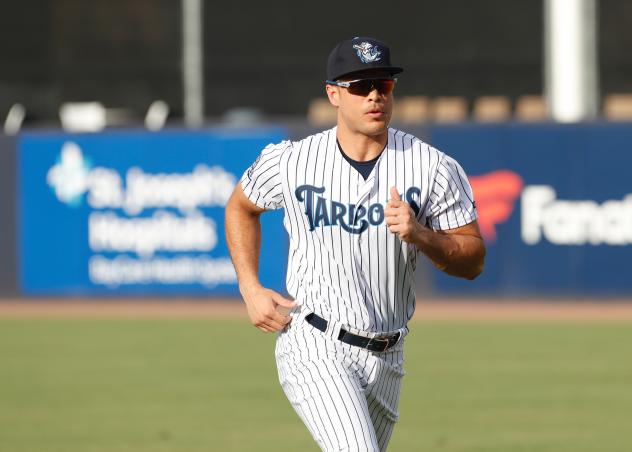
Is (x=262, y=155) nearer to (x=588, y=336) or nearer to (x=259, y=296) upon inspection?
(x=259, y=296)

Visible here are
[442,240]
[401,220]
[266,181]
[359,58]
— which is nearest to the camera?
[401,220]

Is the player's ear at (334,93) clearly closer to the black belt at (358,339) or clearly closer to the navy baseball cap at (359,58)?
the navy baseball cap at (359,58)

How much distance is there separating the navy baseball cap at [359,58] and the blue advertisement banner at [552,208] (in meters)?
12.7

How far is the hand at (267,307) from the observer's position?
20.1 feet

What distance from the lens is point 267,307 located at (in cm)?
613

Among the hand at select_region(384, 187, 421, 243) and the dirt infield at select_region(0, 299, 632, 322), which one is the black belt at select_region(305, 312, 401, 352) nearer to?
the hand at select_region(384, 187, 421, 243)

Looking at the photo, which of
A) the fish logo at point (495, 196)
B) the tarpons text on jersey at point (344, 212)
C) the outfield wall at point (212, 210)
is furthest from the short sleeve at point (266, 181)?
the fish logo at point (495, 196)

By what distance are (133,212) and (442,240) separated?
14068 mm

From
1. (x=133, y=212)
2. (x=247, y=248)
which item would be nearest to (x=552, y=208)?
(x=133, y=212)

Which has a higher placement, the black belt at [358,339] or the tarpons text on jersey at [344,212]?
the tarpons text on jersey at [344,212]

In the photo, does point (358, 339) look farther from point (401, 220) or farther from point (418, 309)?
point (418, 309)

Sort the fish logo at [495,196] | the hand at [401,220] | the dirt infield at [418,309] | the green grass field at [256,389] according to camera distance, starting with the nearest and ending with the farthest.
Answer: the hand at [401,220] → the green grass field at [256,389] → the dirt infield at [418,309] → the fish logo at [495,196]

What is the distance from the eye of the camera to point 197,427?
10344 mm

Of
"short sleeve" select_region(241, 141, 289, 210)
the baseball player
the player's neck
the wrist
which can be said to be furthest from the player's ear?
the wrist
